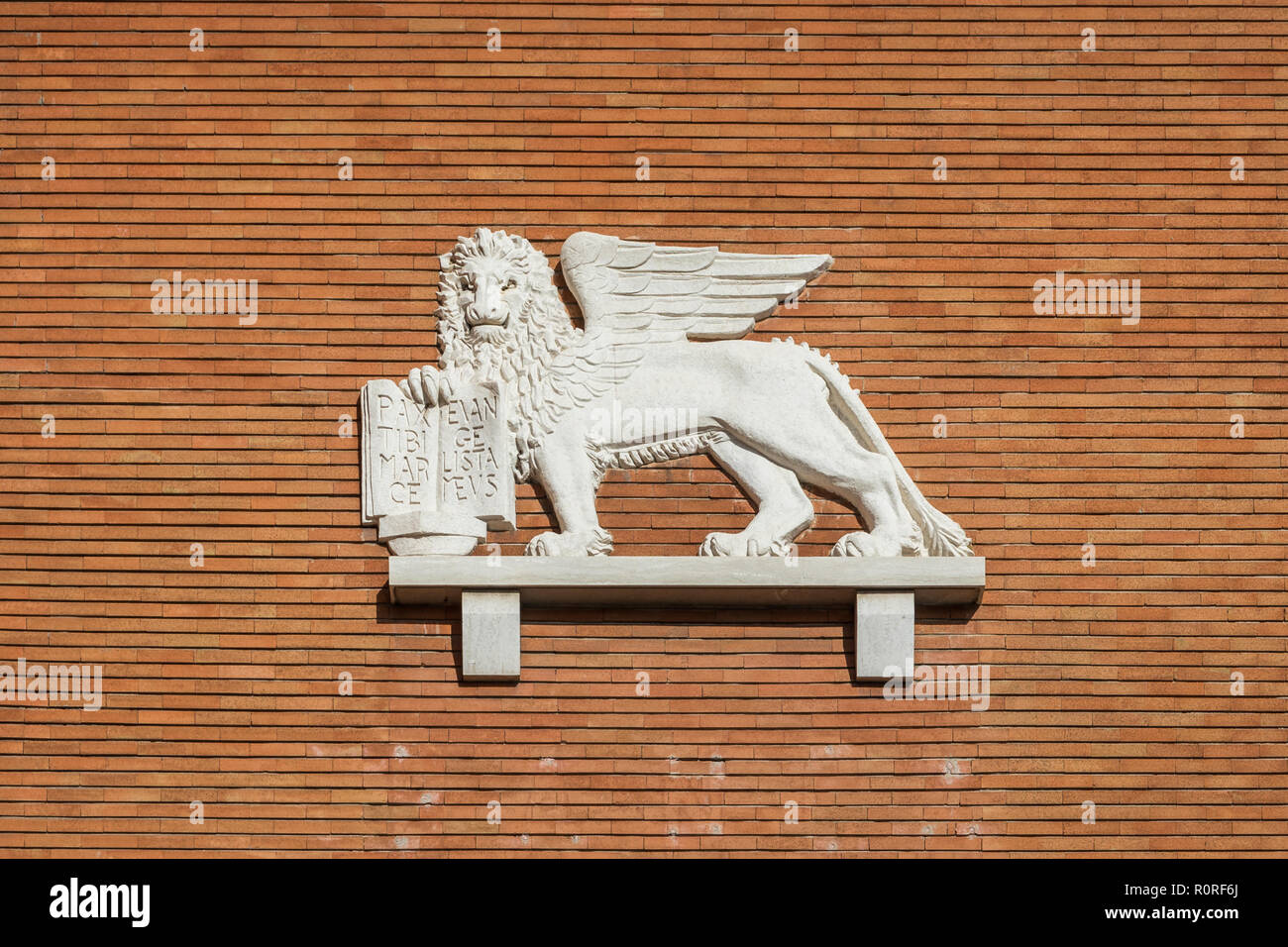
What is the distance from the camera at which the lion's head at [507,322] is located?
831 centimetres

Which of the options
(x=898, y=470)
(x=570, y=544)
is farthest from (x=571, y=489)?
(x=898, y=470)

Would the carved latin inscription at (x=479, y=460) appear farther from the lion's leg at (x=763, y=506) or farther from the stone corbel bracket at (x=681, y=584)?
the lion's leg at (x=763, y=506)

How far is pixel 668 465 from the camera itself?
8398 mm

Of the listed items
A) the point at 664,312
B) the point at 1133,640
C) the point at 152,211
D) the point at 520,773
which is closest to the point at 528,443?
the point at 664,312

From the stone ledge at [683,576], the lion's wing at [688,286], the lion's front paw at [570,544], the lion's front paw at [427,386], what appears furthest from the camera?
the lion's wing at [688,286]

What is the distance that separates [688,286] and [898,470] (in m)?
1.16

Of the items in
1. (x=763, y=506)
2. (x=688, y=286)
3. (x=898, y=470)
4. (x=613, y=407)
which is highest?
(x=688, y=286)

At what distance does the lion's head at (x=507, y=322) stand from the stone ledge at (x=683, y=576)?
0.49 metres

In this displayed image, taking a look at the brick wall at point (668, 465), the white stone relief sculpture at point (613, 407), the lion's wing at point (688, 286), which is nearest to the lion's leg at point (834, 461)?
the white stone relief sculpture at point (613, 407)

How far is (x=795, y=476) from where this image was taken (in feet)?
27.4

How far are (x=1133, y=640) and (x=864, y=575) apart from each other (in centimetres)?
115

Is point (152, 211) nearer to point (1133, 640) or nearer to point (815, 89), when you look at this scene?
point (815, 89)

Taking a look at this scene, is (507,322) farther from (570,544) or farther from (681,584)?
(681,584)

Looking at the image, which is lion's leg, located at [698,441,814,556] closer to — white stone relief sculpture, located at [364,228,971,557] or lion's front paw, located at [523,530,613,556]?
white stone relief sculpture, located at [364,228,971,557]
